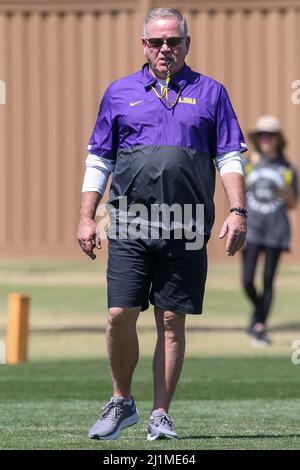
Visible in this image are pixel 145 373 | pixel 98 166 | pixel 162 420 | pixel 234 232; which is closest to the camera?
pixel 234 232

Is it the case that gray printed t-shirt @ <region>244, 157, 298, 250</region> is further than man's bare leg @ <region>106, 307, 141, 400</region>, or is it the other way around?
gray printed t-shirt @ <region>244, 157, 298, 250</region>

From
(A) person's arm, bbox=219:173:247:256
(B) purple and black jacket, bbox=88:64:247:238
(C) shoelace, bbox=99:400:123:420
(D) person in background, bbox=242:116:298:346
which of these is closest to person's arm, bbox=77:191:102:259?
(B) purple and black jacket, bbox=88:64:247:238

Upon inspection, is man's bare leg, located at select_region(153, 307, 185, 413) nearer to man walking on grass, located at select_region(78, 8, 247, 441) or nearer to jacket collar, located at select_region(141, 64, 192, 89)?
man walking on grass, located at select_region(78, 8, 247, 441)

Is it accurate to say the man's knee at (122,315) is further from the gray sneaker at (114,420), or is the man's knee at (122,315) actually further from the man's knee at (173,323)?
the gray sneaker at (114,420)

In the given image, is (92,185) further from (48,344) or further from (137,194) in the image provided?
(48,344)

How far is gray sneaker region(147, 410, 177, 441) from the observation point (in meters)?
6.76

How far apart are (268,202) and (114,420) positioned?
7.19 metres

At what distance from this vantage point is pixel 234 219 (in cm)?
670

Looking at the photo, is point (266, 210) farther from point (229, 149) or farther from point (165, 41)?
point (165, 41)

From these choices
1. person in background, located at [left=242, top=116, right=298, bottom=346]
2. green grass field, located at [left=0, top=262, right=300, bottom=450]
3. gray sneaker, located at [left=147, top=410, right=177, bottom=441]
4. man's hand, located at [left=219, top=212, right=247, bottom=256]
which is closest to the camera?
man's hand, located at [left=219, top=212, right=247, bottom=256]

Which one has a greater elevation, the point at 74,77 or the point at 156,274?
the point at 74,77

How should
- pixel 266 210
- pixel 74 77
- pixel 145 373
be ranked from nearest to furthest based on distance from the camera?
pixel 145 373
pixel 266 210
pixel 74 77

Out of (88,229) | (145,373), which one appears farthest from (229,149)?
(145,373)

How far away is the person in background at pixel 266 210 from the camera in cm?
1359
